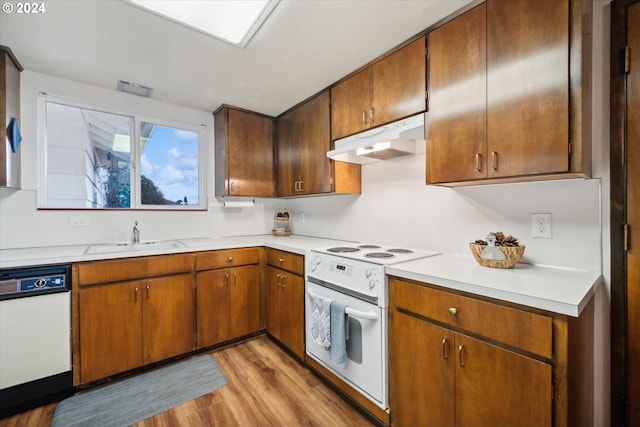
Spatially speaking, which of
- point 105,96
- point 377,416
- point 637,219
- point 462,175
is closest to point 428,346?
point 377,416

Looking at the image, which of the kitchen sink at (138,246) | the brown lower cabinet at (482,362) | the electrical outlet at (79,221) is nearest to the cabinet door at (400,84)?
the brown lower cabinet at (482,362)

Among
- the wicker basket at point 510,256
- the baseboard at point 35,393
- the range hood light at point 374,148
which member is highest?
the range hood light at point 374,148

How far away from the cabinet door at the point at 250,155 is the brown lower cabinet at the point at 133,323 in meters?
1.09

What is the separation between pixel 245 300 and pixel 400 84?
2.20 m

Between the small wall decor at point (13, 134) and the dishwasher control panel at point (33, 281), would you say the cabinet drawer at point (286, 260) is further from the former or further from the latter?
the small wall decor at point (13, 134)

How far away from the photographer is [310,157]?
255cm

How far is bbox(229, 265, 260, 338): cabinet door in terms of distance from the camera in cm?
247

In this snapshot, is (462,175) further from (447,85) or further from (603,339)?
(603,339)

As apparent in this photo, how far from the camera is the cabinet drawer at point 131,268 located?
185cm

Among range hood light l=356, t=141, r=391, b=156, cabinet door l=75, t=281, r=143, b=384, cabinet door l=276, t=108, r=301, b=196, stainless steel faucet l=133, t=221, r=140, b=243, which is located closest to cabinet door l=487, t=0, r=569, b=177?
range hood light l=356, t=141, r=391, b=156

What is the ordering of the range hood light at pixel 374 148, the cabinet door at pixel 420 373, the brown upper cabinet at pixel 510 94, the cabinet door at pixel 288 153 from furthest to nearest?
1. the cabinet door at pixel 288 153
2. the range hood light at pixel 374 148
3. the cabinet door at pixel 420 373
4. the brown upper cabinet at pixel 510 94

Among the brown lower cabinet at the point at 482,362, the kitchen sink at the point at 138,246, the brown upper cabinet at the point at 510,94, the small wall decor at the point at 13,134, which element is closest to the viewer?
the brown lower cabinet at the point at 482,362

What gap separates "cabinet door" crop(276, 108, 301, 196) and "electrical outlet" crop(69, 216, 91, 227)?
5.68ft

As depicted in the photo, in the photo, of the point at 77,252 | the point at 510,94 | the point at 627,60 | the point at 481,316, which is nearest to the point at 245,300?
the point at 77,252
